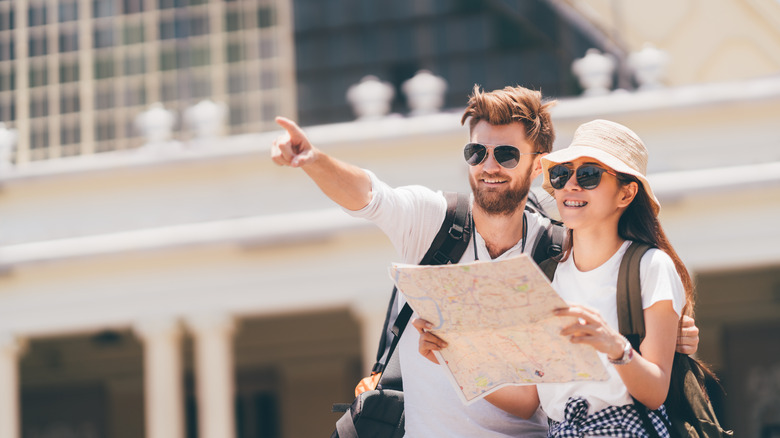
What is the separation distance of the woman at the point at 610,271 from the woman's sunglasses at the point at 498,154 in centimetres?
33

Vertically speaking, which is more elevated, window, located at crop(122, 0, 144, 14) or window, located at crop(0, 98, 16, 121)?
window, located at crop(122, 0, 144, 14)

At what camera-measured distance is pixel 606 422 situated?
3832 millimetres

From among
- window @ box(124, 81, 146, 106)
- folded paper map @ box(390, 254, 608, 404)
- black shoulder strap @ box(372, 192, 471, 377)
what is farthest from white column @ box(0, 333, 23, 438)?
folded paper map @ box(390, 254, 608, 404)

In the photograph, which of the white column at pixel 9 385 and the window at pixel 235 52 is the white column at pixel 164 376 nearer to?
the white column at pixel 9 385

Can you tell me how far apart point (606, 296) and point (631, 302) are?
0.40 ft

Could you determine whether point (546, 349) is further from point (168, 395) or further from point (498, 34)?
point (498, 34)

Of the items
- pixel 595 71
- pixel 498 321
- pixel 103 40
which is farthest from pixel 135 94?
pixel 498 321

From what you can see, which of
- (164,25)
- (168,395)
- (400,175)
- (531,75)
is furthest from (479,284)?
(164,25)

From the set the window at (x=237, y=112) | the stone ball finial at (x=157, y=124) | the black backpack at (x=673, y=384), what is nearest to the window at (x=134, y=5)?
the window at (x=237, y=112)

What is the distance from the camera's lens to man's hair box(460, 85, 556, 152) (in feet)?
15.2

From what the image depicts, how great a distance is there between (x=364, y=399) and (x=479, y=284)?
3.98ft

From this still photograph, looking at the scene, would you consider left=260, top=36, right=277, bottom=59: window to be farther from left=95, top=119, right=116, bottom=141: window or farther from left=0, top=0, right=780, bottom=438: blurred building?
left=95, top=119, right=116, bottom=141: window

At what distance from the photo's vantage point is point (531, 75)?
66.9 feet

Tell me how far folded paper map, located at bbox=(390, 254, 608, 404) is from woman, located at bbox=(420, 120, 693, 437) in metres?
0.12
